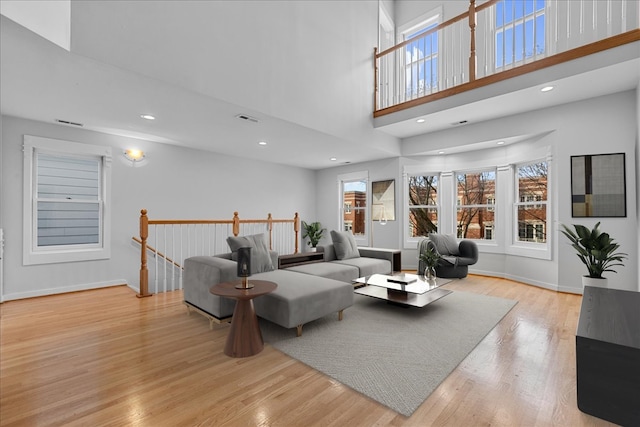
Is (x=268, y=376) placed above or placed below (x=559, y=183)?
below

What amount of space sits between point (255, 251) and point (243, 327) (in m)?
1.26

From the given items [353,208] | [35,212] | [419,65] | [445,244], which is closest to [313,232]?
[353,208]

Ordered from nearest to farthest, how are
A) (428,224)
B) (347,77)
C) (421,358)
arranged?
(421,358), (347,77), (428,224)

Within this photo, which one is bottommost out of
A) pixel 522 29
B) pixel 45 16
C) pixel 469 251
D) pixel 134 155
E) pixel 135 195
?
pixel 469 251

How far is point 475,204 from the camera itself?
587 centimetres

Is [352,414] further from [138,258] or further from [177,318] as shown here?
[138,258]

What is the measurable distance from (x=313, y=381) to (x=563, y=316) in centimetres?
313

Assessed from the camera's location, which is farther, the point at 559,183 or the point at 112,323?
the point at 559,183

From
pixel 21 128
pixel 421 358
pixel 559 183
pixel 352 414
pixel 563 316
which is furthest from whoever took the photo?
pixel 559 183

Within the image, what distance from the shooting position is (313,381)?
6.77 feet

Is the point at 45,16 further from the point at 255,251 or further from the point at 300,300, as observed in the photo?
the point at 300,300

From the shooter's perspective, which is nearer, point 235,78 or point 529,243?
point 235,78

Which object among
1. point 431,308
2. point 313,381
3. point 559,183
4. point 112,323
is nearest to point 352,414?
point 313,381

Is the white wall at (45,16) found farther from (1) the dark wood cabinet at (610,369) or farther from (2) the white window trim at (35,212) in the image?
(1) the dark wood cabinet at (610,369)
